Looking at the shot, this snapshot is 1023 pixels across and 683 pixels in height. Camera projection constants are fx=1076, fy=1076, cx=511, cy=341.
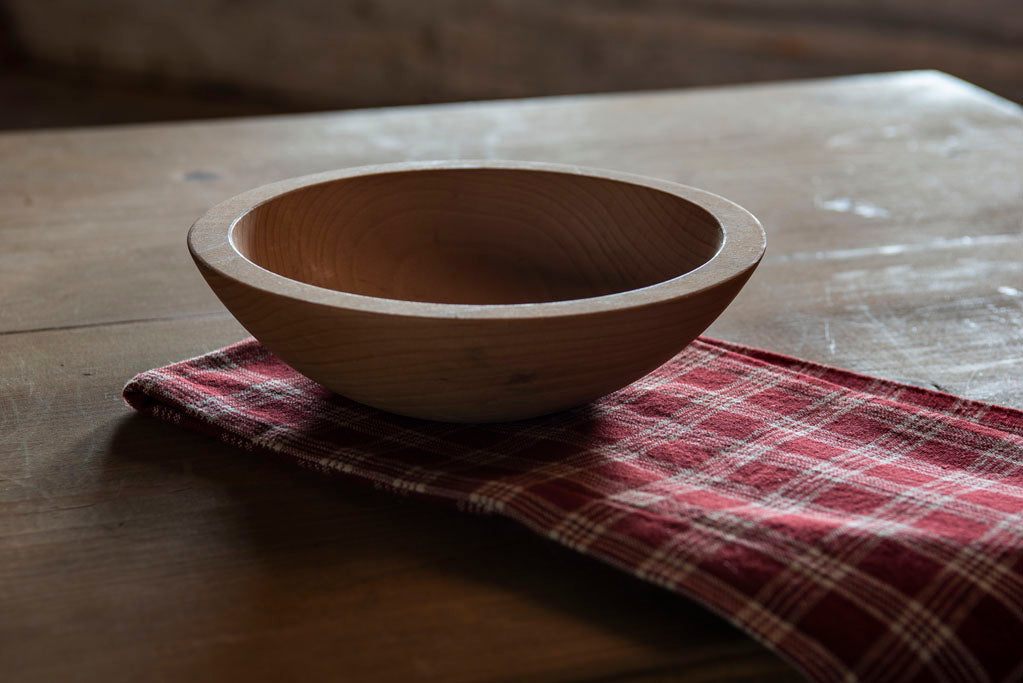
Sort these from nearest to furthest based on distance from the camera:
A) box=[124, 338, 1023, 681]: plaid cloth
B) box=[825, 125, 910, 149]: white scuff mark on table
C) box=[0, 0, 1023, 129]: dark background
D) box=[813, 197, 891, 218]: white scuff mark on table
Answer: box=[124, 338, 1023, 681]: plaid cloth → box=[813, 197, 891, 218]: white scuff mark on table → box=[825, 125, 910, 149]: white scuff mark on table → box=[0, 0, 1023, 129]: dark background

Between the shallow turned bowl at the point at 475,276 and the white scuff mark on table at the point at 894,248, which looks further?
the white scuff mark on table at the point at 894,248

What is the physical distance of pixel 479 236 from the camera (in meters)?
0.69

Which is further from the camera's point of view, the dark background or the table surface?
the dark background

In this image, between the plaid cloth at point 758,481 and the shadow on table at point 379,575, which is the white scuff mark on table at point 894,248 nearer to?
the plaid cloth at point 758,481

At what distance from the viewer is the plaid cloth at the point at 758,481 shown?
40 cm

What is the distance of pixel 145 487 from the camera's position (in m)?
0.52

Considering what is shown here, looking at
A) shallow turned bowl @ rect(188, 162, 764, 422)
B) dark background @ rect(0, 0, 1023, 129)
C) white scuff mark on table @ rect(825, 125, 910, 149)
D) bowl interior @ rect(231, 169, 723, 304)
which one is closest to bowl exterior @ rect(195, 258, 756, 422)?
shallow turned bowl @ rect(188, 162, 764, 422)

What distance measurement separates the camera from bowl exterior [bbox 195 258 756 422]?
17.6 inches

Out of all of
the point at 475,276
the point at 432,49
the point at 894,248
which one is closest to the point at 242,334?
the point at 475,276

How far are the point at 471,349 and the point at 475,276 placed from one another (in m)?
0.25

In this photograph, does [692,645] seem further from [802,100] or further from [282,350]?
[802,100]

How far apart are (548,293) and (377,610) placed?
301mm

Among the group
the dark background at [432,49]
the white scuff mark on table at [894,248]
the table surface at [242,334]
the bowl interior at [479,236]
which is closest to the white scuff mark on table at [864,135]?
the table surface at [242,334]

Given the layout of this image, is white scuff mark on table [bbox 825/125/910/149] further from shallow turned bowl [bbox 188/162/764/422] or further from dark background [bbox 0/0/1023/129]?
dark background [bbox 0/0/1023/129]
